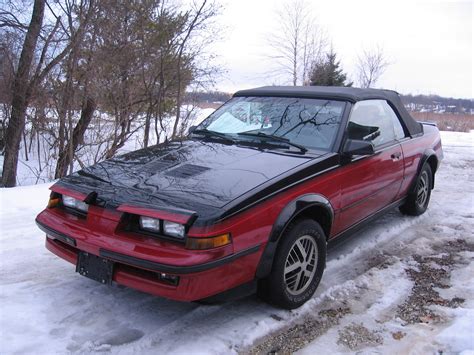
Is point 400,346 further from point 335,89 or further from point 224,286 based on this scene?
point 335,89

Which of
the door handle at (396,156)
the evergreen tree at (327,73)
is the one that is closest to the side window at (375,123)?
the door handle at (396,156)

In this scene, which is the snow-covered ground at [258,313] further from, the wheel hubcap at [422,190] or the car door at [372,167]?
the wheel hubcap at [422,190]

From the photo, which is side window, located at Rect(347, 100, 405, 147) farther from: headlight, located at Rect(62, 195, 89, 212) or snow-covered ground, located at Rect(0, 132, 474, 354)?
headlight, located at Rect(62, 195, 89, 212)

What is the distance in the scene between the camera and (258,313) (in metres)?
3.16

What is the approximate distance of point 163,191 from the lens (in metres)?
2.91

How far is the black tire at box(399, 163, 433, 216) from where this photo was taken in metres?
5.32

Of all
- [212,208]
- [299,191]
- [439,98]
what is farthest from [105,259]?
[439,98]

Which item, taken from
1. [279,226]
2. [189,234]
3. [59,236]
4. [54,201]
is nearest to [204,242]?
[189,234]

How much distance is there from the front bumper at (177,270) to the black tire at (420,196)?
3.17m

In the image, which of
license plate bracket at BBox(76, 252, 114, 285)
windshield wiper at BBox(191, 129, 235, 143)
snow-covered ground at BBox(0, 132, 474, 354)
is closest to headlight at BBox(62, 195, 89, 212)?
license plate bracket at BBox(76, 252, 114, 285)

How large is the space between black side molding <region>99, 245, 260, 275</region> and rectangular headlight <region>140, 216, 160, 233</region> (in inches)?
8.2

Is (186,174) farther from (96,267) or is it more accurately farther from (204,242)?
(96,267)

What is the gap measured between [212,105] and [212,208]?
819cm

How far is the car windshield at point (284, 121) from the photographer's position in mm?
3854
